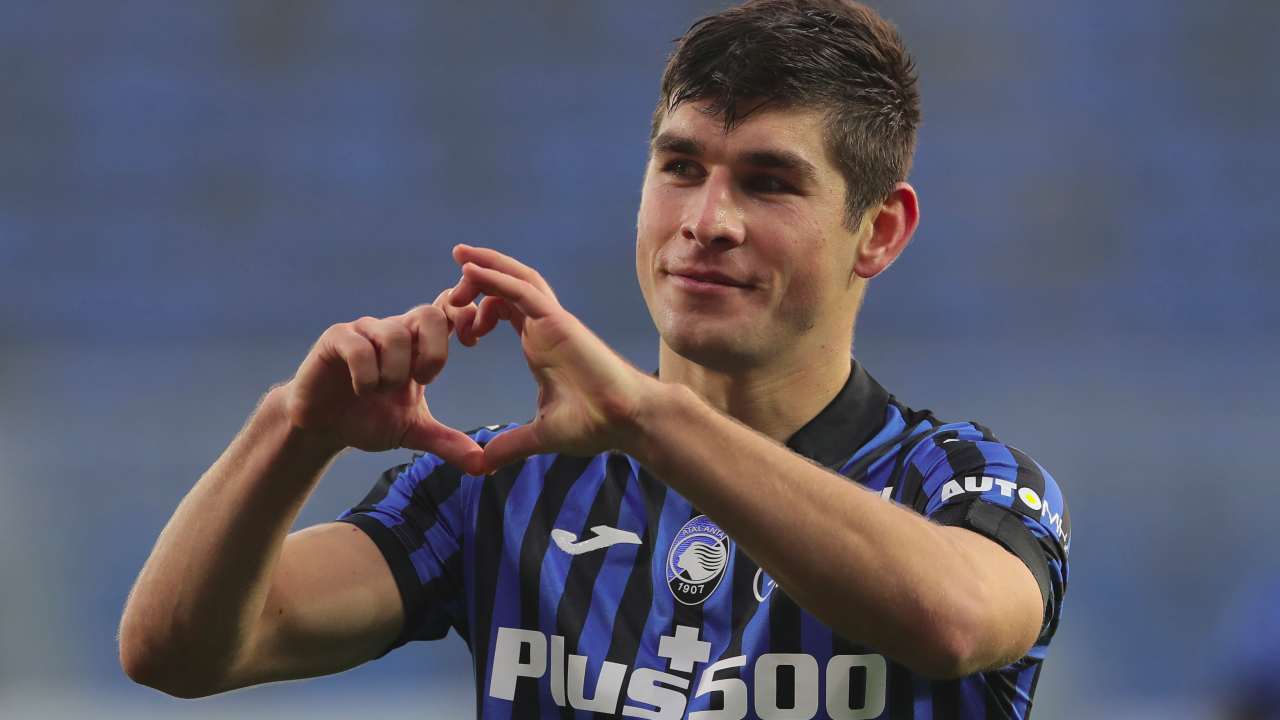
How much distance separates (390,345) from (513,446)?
0.61 ft

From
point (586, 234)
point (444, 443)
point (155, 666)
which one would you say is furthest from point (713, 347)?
point (586, 234)

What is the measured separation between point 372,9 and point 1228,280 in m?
4.63

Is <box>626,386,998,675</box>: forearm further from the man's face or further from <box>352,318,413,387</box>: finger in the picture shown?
the man's face

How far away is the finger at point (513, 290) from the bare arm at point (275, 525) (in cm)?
10

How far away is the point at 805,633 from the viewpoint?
6.93 ft

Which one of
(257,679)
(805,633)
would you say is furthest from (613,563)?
(257,679)

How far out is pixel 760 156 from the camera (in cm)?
222

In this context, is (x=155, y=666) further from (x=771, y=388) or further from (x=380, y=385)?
(x=771, y=388)

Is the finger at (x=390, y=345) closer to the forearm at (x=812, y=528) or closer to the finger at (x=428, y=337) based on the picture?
the finger at (x=428, y=337)

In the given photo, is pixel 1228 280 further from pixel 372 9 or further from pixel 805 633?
pixel 805 633

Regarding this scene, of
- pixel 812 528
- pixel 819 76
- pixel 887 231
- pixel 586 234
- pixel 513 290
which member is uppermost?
pixel 586 234

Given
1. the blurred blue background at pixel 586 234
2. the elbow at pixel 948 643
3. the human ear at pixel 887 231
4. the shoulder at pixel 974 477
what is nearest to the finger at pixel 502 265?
the elbow at pixel 948 643

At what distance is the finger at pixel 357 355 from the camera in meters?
1.75

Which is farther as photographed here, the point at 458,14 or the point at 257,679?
the point at 458,14
